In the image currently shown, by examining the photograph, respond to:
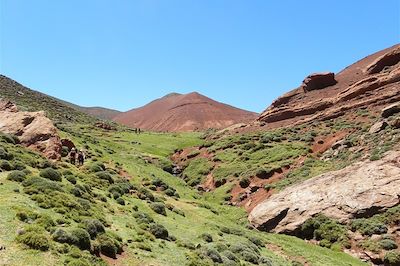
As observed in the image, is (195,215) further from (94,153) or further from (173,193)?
(94,153)

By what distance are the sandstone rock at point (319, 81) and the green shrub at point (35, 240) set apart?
293ft

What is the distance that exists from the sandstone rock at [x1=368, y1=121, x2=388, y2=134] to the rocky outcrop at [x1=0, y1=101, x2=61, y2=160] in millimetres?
41634

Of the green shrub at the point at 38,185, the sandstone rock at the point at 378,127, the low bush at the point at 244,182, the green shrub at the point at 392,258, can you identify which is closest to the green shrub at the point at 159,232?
the green shrub at the point at 38,185

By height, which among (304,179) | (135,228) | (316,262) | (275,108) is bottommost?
(316,262)

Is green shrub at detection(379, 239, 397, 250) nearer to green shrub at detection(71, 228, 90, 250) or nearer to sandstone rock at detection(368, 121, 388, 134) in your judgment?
green shrub at detection(71, 228, 90, 250)

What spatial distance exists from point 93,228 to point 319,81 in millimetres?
87010

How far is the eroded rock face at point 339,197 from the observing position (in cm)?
3766

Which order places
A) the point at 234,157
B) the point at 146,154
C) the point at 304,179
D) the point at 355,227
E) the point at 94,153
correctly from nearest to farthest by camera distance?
1. the point at 355,227
2. the point at 304,179
3. the point at 94,153
4. the point at 234,157
5. the point at 146,154

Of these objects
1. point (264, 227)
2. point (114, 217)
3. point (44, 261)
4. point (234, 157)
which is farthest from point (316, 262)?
point (234, 157)

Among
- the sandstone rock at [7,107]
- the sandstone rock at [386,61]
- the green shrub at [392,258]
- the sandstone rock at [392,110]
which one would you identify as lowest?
the green shrub at [392,258]

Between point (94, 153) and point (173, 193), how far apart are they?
728 inches

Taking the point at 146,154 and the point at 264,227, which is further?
the point at 146,154

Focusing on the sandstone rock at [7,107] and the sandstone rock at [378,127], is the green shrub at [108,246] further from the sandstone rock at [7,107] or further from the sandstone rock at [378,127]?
the sandstone rock at [378,127]

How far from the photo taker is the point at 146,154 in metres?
80.1
